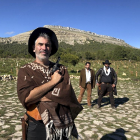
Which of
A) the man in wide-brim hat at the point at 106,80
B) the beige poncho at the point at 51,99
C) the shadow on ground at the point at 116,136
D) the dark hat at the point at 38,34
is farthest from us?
the man in wide-brim hat at the point at 106,80

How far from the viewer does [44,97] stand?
1.76m

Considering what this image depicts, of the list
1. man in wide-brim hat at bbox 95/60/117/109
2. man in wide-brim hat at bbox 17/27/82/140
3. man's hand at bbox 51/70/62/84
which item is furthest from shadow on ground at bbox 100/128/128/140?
man's hand at bbox 51/70/62/84

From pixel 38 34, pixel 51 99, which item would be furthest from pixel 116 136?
pixel 38 34

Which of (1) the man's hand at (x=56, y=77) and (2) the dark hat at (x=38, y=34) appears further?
(2) the dark hat at (x=38, y=34)

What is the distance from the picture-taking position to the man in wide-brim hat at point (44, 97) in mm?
1737

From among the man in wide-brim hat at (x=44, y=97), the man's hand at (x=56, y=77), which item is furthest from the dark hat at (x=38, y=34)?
the man's hand at (x=56, y=77)

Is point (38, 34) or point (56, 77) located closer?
point (56, 77)

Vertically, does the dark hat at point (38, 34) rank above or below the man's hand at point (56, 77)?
above

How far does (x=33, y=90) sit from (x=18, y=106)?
18.1 feet

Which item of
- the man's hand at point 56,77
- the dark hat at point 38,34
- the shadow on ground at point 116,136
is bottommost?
the shadow on ground at point 116,136

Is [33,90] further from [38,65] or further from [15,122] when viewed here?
[15,122]

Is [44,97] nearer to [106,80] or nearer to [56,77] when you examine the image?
[56,77]

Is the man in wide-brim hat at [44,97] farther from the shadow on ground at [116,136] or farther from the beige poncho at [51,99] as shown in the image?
the shadow on ground at [116,136]

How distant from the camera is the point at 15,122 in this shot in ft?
15.9
